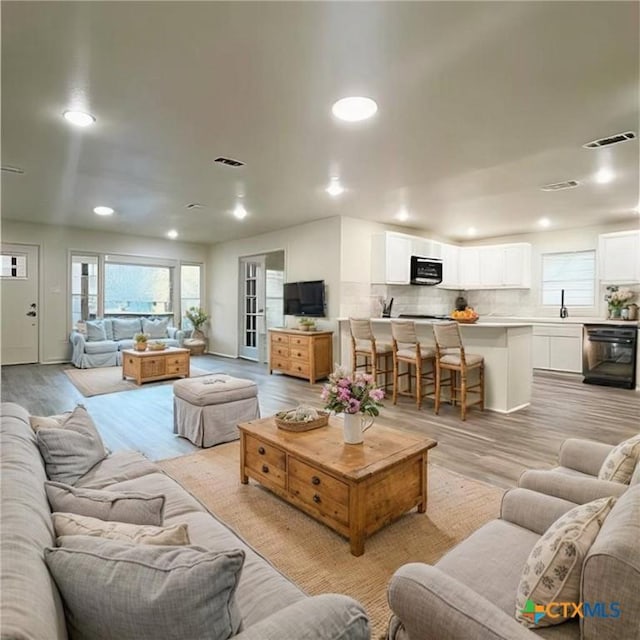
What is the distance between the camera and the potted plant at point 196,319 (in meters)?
9.14

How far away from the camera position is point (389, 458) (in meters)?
2.19

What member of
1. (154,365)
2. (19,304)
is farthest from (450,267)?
(19,304)

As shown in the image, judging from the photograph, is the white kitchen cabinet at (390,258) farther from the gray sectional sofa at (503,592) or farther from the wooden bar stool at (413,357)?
the gray sectional sofa at (503,592)

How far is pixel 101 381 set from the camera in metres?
6.16

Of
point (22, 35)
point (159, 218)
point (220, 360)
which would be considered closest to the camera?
point (22, 35)

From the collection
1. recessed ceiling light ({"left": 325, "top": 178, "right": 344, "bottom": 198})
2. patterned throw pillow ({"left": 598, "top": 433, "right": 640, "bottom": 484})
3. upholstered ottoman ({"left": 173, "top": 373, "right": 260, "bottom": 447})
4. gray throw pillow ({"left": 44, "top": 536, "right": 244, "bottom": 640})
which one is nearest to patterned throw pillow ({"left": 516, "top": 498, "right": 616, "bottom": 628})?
Result: patterned throw pillow ({"left": 598, "top": 433, "right": 640, "bottom": 484})

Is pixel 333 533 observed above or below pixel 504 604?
below

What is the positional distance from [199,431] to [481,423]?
9.16 ft

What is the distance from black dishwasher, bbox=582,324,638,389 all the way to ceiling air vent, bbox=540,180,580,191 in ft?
8.64

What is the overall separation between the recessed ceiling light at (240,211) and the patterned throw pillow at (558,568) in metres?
5.29

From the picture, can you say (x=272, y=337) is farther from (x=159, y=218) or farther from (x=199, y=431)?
(x=199, y=431)

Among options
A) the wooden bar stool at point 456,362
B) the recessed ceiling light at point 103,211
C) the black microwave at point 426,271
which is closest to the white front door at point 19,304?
the recessed ceiling light at point 103,211

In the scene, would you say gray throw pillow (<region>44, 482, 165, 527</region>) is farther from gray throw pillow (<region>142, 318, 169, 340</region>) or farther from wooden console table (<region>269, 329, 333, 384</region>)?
gray throw pillow (<region>142, 318, 169, 340</region>)

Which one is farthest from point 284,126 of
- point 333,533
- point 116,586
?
point 116,586
